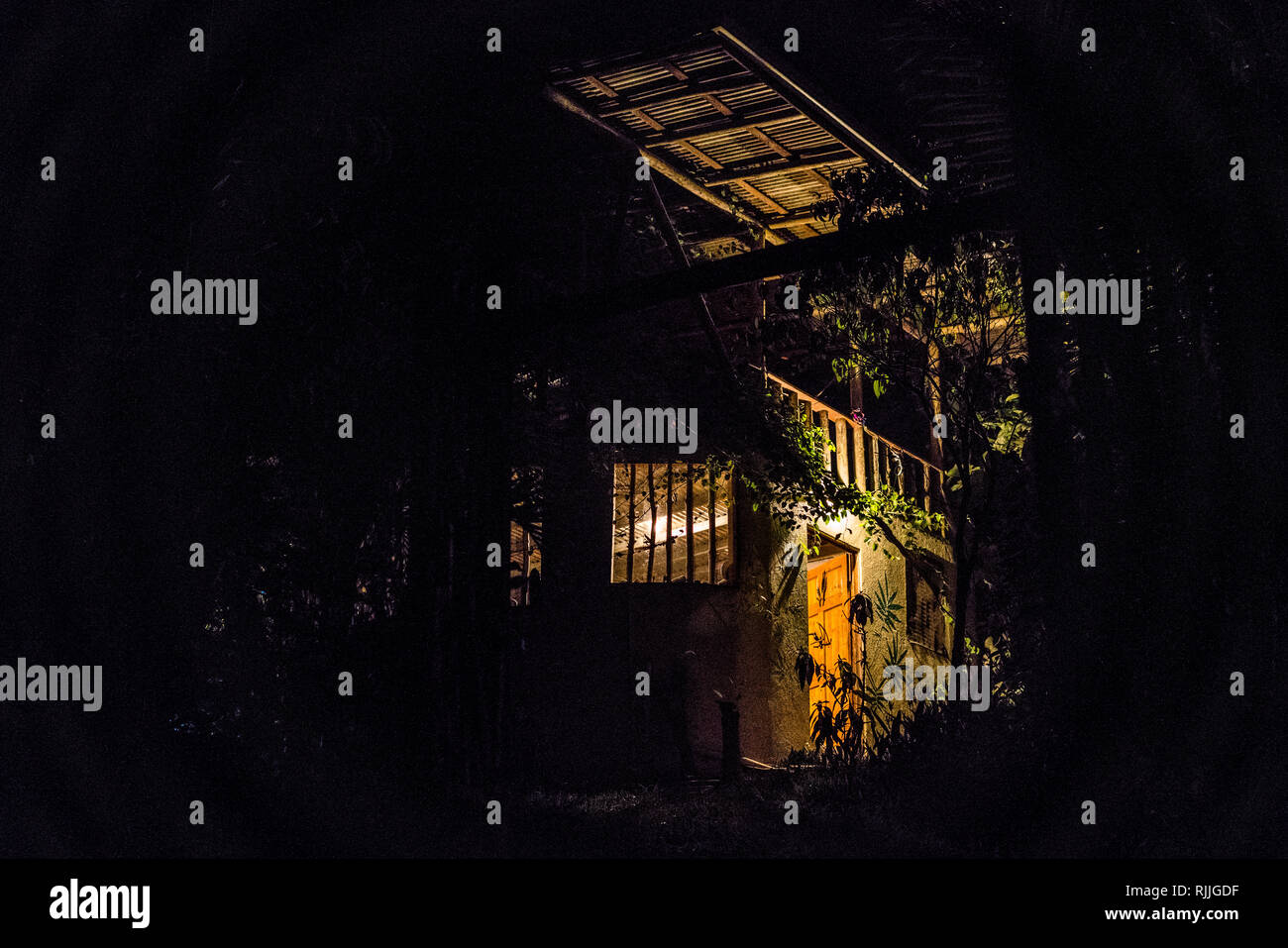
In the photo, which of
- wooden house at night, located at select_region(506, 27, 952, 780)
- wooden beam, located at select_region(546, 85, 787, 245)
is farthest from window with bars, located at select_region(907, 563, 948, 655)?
wooden beam, located at select_region(546, 85, 787, 245)

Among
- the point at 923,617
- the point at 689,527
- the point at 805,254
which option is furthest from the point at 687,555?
the point at 805,254

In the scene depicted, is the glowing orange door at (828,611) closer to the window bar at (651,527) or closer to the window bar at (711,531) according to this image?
the window bar at (711,531)

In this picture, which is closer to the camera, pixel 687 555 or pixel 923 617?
pixel 687 555

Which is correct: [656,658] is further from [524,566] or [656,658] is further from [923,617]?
[923,617]

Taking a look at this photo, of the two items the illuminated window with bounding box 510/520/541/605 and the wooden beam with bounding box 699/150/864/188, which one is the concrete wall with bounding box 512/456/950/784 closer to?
the illuminated window with bounding box 510/520/541/605

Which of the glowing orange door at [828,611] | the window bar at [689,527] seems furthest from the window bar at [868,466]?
the window bar at [689,527]

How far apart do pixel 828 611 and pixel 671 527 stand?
1.65 meters

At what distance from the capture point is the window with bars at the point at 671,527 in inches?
288

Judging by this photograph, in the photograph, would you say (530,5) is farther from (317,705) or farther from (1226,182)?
(317,705)

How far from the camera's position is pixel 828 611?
8195 millimetres

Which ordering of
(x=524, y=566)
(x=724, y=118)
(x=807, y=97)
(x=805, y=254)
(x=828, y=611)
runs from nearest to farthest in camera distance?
(x=805, y=254), (x=807, y=97), (x=724, y=118), (x=524, y=566), (x=828, y=611)

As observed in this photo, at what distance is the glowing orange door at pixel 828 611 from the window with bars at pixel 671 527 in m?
0.88

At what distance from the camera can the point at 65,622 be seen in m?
3.35
